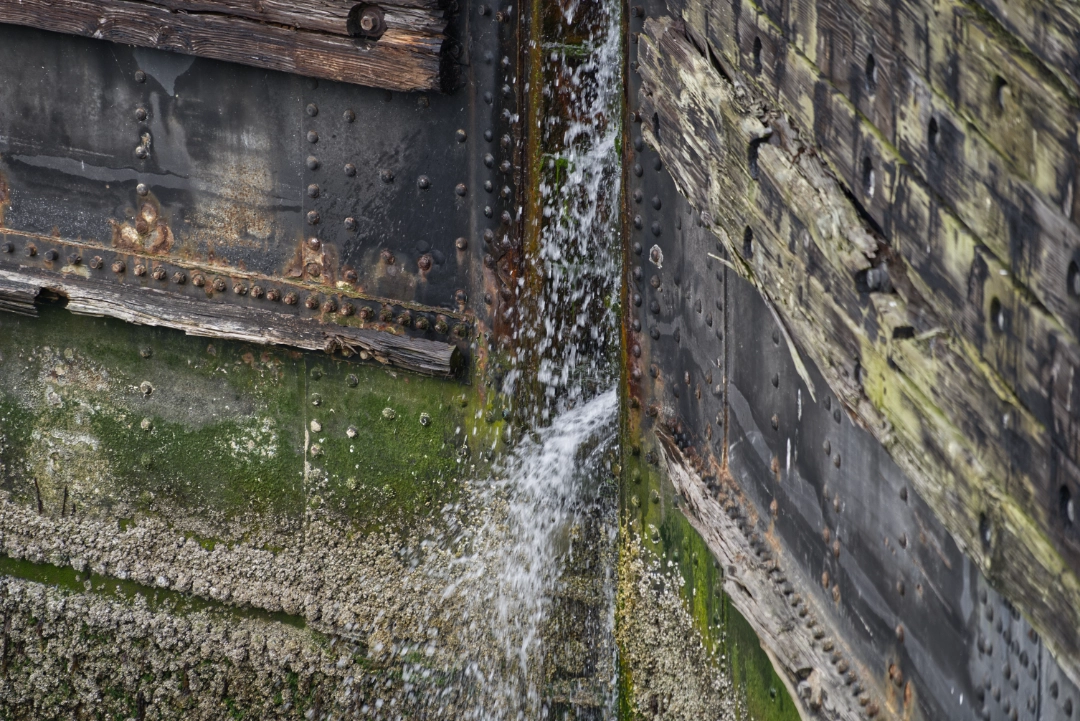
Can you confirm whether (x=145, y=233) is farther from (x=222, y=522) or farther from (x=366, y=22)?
(x=366, y=22)

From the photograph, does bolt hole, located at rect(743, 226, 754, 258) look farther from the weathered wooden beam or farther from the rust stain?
the rust stain

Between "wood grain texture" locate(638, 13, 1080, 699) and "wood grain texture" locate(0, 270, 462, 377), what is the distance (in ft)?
4.96

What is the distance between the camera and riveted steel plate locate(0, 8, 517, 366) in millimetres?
3807

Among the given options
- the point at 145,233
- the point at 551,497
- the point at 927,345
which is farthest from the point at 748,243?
the point at 145,233

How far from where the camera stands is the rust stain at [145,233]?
420 cm

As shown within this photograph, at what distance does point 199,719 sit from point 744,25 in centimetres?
349

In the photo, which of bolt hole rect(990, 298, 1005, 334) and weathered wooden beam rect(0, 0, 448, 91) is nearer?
bolt hole rect(990, 298, 1005, 334)

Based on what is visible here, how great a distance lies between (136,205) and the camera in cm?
421

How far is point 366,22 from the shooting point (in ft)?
11.9

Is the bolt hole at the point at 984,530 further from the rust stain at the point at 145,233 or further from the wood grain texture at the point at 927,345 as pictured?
the rust stain at the point at 145,233

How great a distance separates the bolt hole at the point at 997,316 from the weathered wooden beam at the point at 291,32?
2.26 m

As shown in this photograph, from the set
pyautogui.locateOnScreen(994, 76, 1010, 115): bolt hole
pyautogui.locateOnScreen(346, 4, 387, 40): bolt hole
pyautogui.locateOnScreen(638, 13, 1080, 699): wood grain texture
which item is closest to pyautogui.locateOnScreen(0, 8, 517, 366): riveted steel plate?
pyautogui.locateOnScreen(346, 4, 387, 40): bolt hole

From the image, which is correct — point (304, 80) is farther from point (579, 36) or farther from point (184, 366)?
point (184, 366)

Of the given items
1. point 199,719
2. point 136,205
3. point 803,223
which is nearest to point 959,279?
point 803,223
